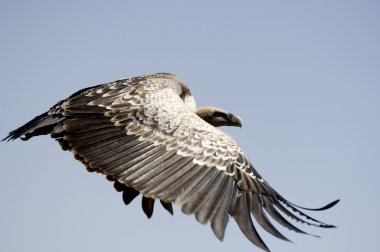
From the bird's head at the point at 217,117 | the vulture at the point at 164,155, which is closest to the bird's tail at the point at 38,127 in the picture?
the vulture at the point at 164,155

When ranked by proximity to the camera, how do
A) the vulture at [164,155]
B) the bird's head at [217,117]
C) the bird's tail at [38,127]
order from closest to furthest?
1. the vulture at [164,155]
2. the bird's tail at [38,127]
3. the bird's head at [217,117]

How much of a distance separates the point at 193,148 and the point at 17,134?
9.85 feet

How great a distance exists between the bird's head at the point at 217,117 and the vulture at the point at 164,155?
1616mm

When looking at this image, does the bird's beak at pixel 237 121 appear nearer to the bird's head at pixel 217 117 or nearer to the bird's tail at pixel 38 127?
the bird's head at pixel 217 117

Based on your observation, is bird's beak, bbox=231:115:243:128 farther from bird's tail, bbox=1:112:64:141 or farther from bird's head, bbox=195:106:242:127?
bird's tail, bbox=1:112:64:141

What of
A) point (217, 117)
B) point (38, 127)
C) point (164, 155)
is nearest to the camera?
point (164, 155)

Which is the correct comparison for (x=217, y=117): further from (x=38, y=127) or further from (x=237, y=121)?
(x=38, y=127)

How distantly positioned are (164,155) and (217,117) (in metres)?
3.38

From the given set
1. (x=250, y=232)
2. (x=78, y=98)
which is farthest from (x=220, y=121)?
(x=250, y=232)

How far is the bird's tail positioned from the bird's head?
2.74m

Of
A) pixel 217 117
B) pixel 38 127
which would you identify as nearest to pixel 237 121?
pixel 217 117

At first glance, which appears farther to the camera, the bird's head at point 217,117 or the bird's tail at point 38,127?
the bird's head at point 217,117

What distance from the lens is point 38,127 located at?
26.1 ft

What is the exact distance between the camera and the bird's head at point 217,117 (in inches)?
393
